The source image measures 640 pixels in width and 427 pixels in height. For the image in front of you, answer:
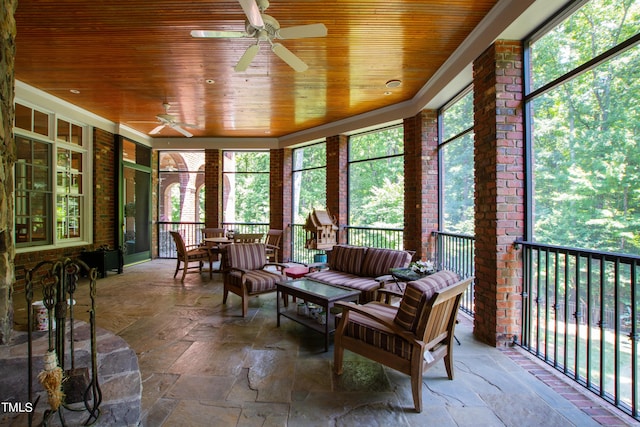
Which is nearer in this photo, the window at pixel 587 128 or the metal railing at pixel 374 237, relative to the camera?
the window at pixel 587 128

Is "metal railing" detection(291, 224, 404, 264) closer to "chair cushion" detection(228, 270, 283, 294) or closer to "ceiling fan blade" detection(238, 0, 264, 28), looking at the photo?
"chair cushion" detection(228, 270, 283, 294)

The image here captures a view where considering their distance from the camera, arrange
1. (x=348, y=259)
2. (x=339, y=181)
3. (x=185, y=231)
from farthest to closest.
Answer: (x=185, y=231), (x=339, y=181), (x=348, y=259)

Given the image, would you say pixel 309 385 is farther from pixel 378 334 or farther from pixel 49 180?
pixel 49 180

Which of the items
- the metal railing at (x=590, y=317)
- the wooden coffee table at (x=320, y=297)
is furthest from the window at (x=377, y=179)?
the metal railing at (x=590, y=317)

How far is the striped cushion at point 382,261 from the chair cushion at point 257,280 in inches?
45.9

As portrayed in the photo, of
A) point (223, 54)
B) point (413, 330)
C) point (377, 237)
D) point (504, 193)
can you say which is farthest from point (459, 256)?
point (223, 54)

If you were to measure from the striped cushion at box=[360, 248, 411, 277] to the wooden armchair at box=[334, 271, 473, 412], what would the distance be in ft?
Answer: 4.82

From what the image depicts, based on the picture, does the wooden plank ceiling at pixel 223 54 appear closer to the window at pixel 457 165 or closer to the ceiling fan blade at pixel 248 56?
the ceiling fan blade at pixel 248 56

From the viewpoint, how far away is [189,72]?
13.4 ft

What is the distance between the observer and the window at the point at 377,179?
5.75 meters

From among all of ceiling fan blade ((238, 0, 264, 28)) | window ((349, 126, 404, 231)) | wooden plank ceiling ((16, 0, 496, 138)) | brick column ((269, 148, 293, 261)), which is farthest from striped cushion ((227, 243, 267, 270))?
brick column ((269, 148, 293, 261))

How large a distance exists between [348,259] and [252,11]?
10.2ft

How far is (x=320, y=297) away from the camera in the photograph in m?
2.91

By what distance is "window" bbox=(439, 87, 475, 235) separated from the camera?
4020mm
